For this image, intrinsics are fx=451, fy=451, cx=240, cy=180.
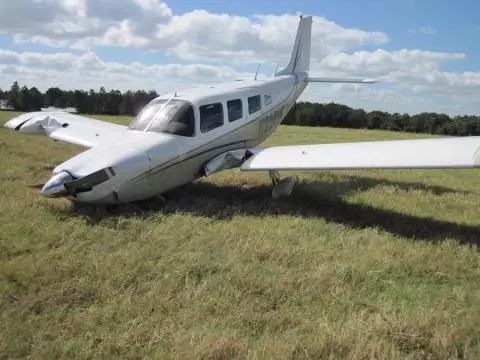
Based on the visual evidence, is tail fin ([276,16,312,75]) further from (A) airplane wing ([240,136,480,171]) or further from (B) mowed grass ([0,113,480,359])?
(B) mowed grass ([0,113,480,359])

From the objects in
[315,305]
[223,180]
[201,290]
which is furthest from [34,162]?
[315,305]

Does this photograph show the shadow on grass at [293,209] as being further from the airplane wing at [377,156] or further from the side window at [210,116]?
the side window at [210,116]

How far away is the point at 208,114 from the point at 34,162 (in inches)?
278

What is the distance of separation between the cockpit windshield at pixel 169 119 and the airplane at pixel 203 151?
0.8 inches

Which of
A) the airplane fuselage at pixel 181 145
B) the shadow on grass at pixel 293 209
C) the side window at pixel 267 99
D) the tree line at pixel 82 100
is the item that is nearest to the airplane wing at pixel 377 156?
the shadow on grass at pixel 293 209

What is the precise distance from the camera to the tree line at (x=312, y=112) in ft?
214

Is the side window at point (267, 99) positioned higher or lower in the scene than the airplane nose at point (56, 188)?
higher

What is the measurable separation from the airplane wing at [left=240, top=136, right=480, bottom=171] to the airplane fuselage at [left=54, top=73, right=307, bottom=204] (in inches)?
42.5

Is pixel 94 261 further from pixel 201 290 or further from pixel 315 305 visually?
pixel 315 305

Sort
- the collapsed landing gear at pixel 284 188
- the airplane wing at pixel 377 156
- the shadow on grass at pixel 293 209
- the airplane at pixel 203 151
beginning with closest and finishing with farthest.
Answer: the airplane wing at pixel 377 156 → the airplane at pixel 203 151 → the shadow on grass at pixel 293 209 → the collapsed landing gear at pixel 284 188

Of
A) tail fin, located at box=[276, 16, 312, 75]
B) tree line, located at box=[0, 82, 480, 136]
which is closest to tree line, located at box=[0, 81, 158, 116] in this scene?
tree line, located at box=[0, 82, 480, 136]

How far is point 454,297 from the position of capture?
197 inches

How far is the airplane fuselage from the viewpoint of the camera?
779cm

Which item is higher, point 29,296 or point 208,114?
point 208,114
